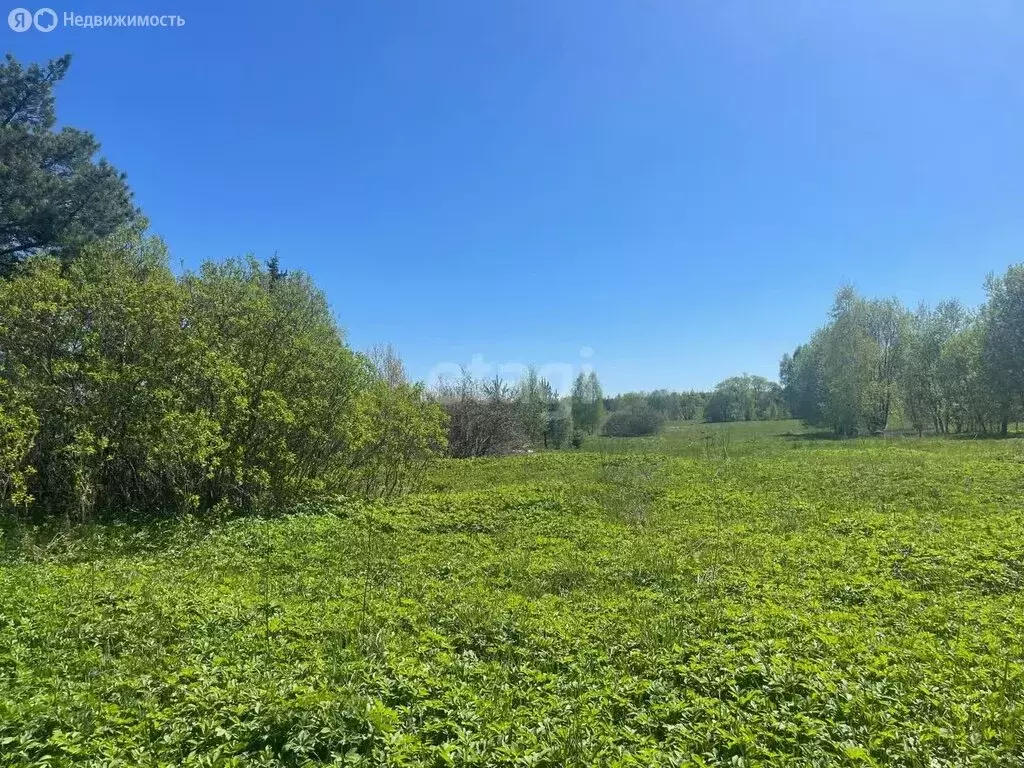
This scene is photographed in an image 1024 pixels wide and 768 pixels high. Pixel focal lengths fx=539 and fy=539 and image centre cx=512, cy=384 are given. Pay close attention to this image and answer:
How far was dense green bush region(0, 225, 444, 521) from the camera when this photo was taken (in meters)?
8.78

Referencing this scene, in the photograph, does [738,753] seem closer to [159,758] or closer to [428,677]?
[428,677]

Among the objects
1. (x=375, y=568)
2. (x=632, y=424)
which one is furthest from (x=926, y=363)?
(x=375, y=568)

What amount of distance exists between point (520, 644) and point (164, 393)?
24.1 ft

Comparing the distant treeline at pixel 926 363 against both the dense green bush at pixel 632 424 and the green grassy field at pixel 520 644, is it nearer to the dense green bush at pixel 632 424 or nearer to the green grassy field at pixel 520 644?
the dense green bush at pixel 632 424

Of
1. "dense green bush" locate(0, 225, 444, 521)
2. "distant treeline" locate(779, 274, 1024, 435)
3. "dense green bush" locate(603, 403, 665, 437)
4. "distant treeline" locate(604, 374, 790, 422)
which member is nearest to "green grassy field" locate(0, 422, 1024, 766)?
"dense green bush" locate(0, 225, 444, 521)

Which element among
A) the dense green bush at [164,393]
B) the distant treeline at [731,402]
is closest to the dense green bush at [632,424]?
the distant treeline at [731,402]

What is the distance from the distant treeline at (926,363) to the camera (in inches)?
1227

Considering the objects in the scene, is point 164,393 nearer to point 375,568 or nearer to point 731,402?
point 375,568

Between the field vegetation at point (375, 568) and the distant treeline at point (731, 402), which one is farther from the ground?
the distant treeline at point (731, 402)

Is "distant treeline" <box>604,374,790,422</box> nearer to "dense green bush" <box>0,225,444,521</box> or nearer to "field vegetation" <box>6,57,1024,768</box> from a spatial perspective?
"field vegetation" <box>6,57,1024,768</box>

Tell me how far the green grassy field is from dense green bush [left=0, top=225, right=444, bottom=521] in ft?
4.47

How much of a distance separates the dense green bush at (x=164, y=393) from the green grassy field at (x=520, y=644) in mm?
1364

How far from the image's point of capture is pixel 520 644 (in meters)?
4.87

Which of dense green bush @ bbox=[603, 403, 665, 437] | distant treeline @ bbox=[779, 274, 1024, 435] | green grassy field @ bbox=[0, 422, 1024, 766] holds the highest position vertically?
distant treeline @ bbox=[779, 274, 1024, 435]
